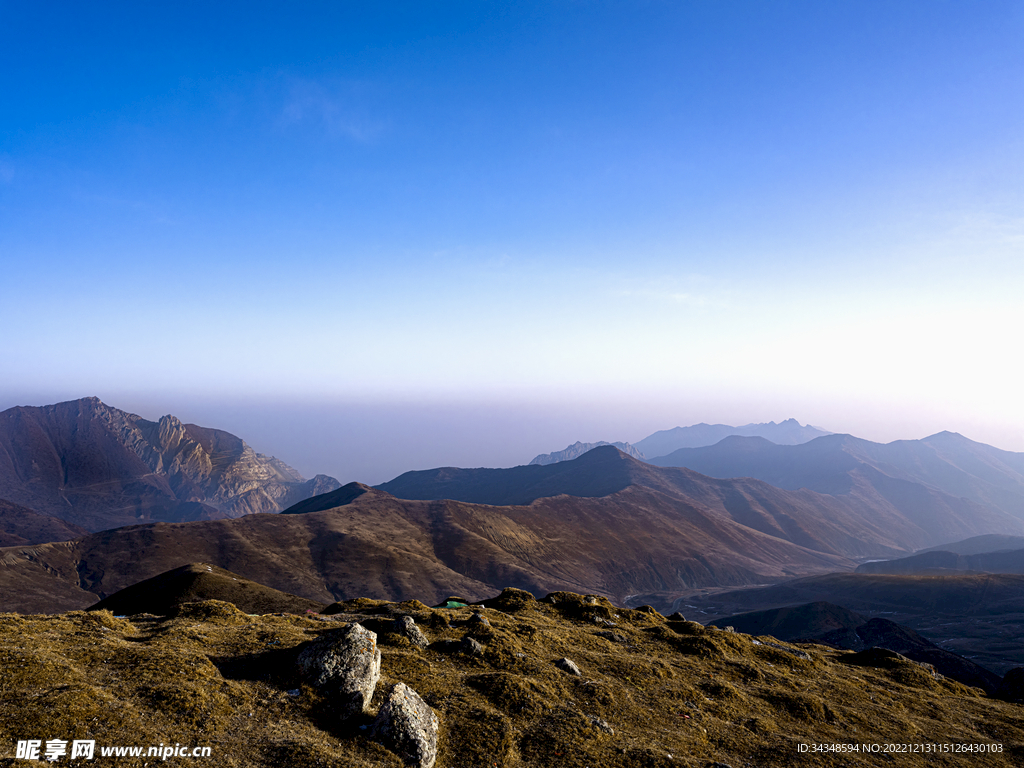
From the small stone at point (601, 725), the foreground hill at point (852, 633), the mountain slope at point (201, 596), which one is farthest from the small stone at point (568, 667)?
the foreground hill at point (852, 633)

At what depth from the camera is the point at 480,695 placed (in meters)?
28.8

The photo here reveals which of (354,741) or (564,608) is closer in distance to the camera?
(354,741)

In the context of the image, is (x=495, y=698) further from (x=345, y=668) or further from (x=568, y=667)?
(x=345, y=668)

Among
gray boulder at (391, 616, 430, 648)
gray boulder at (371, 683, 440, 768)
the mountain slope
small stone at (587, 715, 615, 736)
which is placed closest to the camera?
gray boulder at (371, 683, 440, 768)

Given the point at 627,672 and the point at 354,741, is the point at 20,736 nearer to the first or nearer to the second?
the point at 354,741

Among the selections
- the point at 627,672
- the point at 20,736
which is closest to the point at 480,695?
the point at 627,672

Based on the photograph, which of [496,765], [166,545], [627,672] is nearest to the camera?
[496,765]

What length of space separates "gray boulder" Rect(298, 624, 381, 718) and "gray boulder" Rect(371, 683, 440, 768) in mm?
1778

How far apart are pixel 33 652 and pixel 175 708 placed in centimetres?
848

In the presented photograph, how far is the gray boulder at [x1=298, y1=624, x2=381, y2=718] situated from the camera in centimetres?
2477

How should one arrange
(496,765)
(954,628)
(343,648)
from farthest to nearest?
1. (954,628)
2. (343,648)
3. (496,765)
